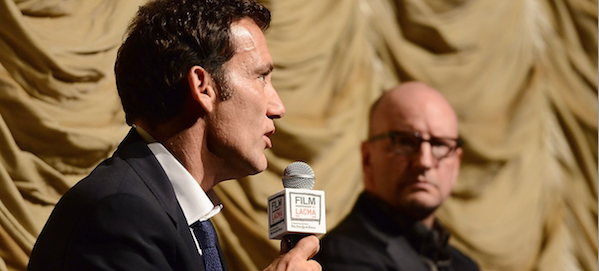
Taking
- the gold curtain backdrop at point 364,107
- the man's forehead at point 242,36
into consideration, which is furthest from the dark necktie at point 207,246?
the gold curtain backdrop at point 364,107

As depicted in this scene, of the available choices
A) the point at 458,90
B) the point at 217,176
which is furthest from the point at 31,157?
→ the point at 458,90

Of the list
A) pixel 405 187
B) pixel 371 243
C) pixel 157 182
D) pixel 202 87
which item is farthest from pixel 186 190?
pixel 405 187

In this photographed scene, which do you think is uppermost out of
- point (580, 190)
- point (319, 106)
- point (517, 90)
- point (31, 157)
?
point (31, 157)

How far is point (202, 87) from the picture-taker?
5.32ft

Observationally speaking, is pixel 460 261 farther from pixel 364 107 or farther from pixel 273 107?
pixel 273 107

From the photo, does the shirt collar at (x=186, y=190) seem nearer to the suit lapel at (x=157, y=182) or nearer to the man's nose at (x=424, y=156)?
the suit lapel at (x=157, y=182)

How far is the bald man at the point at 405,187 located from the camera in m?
3.01

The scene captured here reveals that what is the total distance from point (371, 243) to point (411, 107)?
71cm

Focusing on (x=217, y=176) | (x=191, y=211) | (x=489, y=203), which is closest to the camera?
(x=191, y=211)

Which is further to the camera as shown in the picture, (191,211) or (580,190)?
(580,190)

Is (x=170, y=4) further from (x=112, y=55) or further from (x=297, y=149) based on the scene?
(x=297, y=149)

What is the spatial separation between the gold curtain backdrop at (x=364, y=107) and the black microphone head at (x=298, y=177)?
115 cm

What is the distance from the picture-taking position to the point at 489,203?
377 cm

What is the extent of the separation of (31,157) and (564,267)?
301cm
